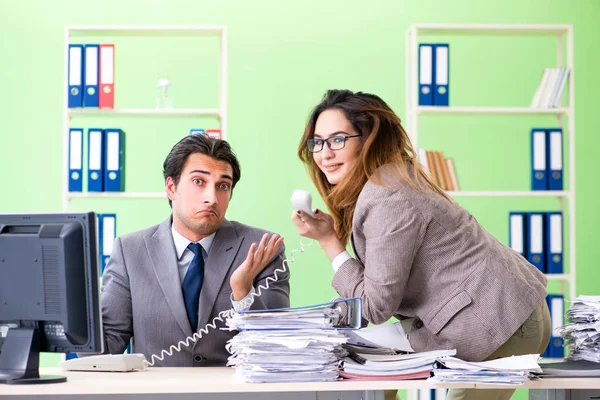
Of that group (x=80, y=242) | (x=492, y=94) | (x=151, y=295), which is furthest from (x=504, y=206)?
(x=80, y=242)

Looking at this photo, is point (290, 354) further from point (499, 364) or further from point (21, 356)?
point (21, 356)

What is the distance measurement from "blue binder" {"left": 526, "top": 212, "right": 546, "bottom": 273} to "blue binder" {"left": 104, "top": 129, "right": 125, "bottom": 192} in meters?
2.04

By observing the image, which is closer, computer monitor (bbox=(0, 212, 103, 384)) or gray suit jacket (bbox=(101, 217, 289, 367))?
computer monitor (bbox=(0, 212, 103, 384))

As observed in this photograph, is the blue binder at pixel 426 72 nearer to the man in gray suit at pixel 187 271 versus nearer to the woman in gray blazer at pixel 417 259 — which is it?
the man in gray suit at pixel 187 271

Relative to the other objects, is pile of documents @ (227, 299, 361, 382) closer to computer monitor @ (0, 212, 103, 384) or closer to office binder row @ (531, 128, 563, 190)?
computer monitor @ (0, 212, 103, 384)

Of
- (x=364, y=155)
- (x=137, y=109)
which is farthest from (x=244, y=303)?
Answer: (x=137, y=109)

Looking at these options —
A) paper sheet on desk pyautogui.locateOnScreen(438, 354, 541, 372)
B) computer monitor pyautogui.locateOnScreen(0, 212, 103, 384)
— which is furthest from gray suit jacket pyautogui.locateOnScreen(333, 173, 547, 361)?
computer monitor pyautogui.locateOnScreen(0, 212, 103, 384)

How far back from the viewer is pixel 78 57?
3982 millimetres

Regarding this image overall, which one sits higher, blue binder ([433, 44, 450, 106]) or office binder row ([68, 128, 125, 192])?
blue binder ([433, 44, 450, 106])

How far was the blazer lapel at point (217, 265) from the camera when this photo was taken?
2664 millimetres

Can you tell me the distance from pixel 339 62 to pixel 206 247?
2.26 metres

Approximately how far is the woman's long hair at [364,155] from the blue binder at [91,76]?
2.05 metres

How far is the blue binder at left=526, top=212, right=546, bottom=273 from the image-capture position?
402cm

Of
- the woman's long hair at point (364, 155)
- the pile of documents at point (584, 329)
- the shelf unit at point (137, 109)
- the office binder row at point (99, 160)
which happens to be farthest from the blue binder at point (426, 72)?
the pile of documents at point (584, 329)
